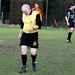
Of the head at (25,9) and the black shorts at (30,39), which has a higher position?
the head at (25,9)

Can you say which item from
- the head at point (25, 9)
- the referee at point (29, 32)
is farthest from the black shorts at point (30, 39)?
the head at point (25, 9)

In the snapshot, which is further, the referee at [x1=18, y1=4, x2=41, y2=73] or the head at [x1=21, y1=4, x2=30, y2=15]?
the referee at [x1=18, y1=4, x2=41, y2=73]

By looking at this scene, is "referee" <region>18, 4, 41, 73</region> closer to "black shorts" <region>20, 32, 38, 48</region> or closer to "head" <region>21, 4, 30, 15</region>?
"black shorts" <region>20, 32, 38, 48</region>

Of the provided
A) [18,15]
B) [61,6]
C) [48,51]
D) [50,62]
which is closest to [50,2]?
[61,6]

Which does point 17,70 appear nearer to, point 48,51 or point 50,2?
point 48,51

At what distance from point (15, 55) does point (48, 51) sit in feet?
6.21

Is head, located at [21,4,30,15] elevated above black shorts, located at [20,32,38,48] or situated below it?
above

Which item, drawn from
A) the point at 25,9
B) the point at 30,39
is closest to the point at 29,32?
the point at 30,39

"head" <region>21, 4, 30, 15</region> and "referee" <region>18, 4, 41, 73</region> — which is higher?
"head" <region>21, 4, 30, 15</region>

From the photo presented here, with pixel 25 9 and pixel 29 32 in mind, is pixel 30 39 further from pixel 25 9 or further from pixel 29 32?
pixel 25 9

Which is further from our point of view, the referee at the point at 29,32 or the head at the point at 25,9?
the referee at the point at 29,32

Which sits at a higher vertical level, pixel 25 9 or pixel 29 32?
pixel 25 9

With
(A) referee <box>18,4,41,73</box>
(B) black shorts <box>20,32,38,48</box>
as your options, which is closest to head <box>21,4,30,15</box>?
(A) referee <box>18,4,41,73</box>

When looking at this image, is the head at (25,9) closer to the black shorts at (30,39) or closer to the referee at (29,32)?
the referee at (29,32)
